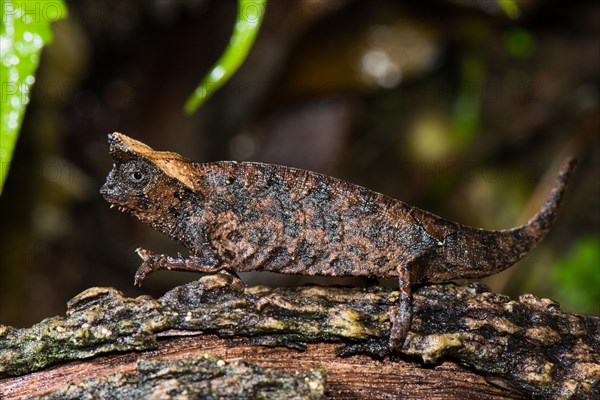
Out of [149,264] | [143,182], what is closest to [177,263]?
[149,264]

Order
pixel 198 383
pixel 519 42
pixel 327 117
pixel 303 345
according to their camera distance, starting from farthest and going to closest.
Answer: pixel 519 42
pixel 327 117
pixel 303 345
pixel 198 383

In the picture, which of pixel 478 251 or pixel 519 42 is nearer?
pixel 478 251

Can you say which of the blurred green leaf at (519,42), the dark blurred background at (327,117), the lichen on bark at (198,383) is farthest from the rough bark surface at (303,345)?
the blurred green leaf at (519,42)

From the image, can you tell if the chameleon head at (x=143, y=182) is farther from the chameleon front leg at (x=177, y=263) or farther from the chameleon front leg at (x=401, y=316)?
the chameleon front leg at (x=401, y=316)

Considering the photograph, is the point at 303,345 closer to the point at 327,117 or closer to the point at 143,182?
the point at 143,182

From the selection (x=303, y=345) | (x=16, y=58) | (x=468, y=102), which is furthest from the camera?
(x=468, y=102)

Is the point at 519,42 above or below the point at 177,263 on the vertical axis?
above

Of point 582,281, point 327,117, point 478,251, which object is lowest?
point 478,251
